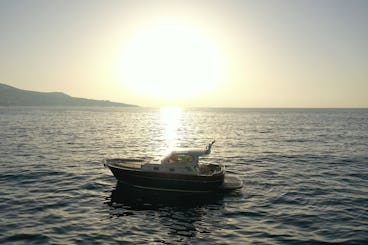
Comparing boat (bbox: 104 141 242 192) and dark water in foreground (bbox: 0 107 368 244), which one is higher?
boat (bbox: 104 141 242 192)

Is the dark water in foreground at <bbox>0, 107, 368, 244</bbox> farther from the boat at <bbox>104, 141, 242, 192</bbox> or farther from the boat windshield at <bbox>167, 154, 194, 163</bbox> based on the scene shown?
the boat windshield at <bbox>167, 154, 194, 163</bbox>

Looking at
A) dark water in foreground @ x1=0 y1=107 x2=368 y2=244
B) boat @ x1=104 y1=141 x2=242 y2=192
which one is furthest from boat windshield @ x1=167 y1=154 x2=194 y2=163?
dark water in foreground @ x1=0 y1=107 x2=368 y2=244

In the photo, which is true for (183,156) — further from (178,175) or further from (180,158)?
(178,175)

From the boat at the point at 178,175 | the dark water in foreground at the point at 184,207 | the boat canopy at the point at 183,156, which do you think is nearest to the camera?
the dark water in foreground at the point at 184,207

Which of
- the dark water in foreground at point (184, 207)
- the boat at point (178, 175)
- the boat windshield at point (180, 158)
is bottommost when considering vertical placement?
the dark water in foreground at point (184, 207)

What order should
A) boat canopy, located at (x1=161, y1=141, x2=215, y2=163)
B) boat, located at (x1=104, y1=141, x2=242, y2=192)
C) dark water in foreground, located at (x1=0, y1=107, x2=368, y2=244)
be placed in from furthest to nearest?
boat canopy, located at (x1=161, y1=141, x2=215, y2=163) → boat, located at (x1=104, y1=141, x2=242, y2=192) → dark water in foreground, located at (x1=0, y1=107, x2=368, y2=244)

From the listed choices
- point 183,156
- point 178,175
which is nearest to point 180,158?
point 183,156

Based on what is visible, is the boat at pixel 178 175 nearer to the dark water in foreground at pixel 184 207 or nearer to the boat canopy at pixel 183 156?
→ the boat canopy at pixel 183 156

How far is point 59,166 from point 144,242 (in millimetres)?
24609

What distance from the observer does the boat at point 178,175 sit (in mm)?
28453

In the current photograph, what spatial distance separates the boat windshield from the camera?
29062 mm

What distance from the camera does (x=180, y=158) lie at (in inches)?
1148

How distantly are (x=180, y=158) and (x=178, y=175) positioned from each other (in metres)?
1.60

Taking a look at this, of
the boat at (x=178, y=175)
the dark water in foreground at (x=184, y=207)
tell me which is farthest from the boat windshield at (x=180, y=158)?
the dark water in foreground at (x=184, y=207)
